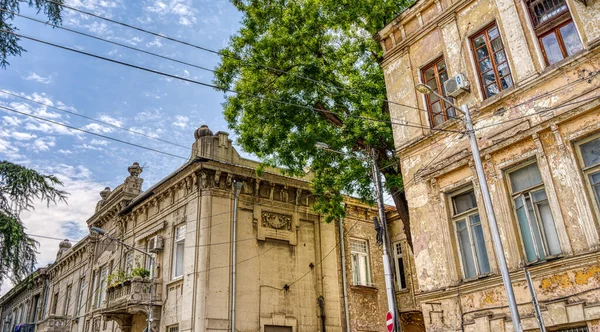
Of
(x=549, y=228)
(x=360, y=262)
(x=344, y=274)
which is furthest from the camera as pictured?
(x=360, y=262)

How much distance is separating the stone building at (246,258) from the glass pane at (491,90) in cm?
1082

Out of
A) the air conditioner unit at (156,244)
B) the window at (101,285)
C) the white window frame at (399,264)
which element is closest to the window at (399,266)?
the white window frame at (399,264)

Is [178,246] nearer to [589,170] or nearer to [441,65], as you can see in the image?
[441,65]

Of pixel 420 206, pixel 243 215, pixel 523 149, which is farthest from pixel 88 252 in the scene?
pixel 523 149

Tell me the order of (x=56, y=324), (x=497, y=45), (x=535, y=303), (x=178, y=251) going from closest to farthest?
1. (x=535, y=303)
2. (x=497, y=45)
3. (x=178, y=251)
4. (x=56, y=324)

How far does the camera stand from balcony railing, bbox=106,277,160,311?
57.9 feet

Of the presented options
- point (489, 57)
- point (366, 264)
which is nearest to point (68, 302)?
point (366, 264)

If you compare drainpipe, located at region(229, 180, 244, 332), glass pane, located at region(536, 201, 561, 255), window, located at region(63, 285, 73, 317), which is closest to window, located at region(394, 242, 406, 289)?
drainpipe, located at region(229, 180, 244, 332)

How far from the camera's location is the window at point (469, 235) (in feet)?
30.5

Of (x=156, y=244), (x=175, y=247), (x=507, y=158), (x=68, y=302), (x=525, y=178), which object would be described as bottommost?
(x=525, y=178)

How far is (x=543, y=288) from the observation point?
7.89 metres

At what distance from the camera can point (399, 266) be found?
20.2 metres

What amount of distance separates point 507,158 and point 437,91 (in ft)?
8.84

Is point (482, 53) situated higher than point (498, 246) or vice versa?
point (482, 53)
